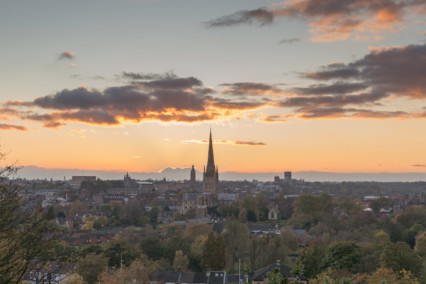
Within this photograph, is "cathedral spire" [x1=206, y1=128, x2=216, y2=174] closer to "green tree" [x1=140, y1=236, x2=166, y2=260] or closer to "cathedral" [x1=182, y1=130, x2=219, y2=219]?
"cathedral" [x1=182, y1=130, x2=219, y2=219]

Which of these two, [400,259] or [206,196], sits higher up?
Answer: [206,196]

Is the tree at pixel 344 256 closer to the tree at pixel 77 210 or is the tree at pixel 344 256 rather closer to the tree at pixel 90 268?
the tree at pixel 90 268

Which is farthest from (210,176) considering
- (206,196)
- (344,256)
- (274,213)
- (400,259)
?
(400,259)

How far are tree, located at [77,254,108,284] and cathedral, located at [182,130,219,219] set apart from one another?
7974 cm

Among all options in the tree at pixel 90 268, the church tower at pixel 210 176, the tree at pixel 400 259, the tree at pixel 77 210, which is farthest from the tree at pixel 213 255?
the church tower at pixel 210 176

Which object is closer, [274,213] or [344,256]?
[344,256]

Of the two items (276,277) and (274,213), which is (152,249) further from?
(274,213)

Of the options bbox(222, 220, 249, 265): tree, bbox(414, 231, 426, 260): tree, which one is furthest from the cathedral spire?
bbox(414, 231, 426, 260): tree

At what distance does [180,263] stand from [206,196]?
9480 cm

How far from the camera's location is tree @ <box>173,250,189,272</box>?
56750 millimetres

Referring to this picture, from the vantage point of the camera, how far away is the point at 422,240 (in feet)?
212

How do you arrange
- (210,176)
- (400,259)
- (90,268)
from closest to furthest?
(90,268), (400,259), (210,176)

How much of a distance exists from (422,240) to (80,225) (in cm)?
7484

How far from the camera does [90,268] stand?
4725 centimetres
